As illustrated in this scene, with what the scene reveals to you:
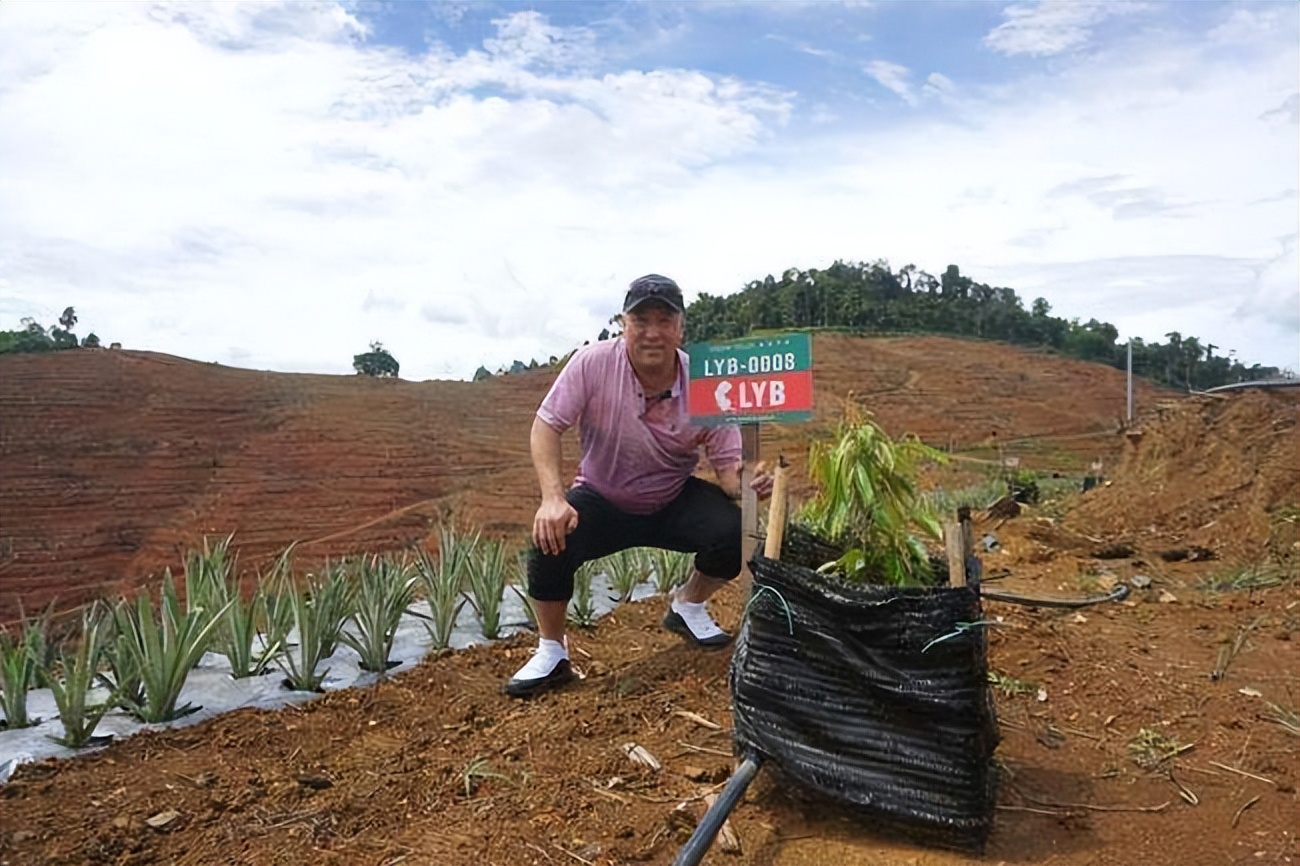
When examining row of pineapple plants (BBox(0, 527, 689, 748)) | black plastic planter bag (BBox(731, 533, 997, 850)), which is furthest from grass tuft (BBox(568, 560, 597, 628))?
black plastic planter bag (BBox(731, 533, 997, 850))

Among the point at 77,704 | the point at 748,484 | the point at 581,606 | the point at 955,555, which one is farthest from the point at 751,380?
the point at 77,704

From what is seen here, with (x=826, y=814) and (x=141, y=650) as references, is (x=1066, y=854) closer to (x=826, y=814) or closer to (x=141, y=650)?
(x=826, y=814)

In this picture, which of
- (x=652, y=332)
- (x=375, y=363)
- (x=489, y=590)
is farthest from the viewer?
(x=375, y=363)

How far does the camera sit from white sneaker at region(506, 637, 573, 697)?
3166 mm

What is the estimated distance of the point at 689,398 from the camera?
9.21 feet

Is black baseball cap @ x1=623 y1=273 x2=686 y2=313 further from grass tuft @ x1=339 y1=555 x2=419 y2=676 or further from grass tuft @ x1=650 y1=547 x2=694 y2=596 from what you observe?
grass tuft @ x1=650 y1=547 x2=694 y2=596

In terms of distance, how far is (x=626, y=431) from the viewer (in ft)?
10.6

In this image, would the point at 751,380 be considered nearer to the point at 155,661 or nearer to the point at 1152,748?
the point at 1152,748

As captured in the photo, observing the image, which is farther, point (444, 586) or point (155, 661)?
Answer: point (444, 586)

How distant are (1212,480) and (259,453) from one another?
1225 centimetres

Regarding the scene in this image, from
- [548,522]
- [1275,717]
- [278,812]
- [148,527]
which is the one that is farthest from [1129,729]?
[148,527]

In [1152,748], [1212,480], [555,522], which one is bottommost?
[1152,748]

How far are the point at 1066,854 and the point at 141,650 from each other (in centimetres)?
261

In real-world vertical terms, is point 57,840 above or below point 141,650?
below
